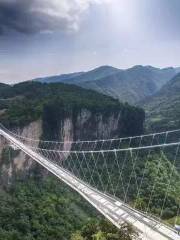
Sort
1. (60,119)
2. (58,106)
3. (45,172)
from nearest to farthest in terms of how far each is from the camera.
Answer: (45,172) → (60,119) → (58,106)

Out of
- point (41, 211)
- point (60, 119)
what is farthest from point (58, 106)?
point (41, 211)

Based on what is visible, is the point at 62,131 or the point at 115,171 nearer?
the point at 115,171

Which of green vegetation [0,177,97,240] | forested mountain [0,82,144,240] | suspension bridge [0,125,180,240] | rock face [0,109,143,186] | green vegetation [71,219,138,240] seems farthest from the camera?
rock face [0,109,143,186]

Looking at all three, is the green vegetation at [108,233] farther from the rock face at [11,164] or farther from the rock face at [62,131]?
the rock face at [62,131]

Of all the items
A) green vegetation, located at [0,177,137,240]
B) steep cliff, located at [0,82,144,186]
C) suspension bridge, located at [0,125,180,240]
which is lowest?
green vegetation, located at [0,177,137,240]

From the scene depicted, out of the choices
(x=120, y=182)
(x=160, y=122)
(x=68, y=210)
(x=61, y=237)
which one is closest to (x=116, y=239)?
(x=61, y=237)

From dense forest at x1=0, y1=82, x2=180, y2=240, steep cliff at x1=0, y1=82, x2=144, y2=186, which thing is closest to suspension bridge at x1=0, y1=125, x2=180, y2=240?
dense forest at x1=0, y1=82, x2=180, y2=240

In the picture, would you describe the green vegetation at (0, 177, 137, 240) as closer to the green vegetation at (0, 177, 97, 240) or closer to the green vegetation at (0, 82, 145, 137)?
the green vegetation at (0, 177, 97, 240)

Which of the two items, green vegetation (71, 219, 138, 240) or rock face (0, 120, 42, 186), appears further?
rock face (0, 120, 42, 186)

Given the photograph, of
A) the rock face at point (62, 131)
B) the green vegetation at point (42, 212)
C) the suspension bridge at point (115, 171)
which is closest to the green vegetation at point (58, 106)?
the rock face at point (62, 131)

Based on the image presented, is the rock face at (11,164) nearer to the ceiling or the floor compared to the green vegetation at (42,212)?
nearer to the ceiling

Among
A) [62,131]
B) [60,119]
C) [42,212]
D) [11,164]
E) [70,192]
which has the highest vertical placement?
[60,119]

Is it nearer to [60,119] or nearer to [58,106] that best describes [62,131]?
[60,119]
